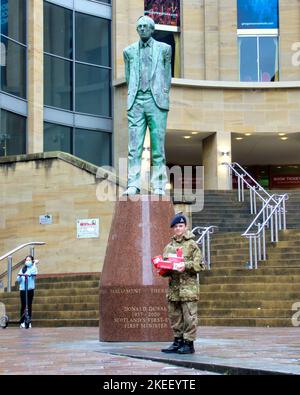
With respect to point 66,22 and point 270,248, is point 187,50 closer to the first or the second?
point 66,22

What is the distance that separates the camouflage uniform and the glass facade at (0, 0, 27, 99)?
21.3 m

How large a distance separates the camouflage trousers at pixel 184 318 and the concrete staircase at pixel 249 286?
249 inches

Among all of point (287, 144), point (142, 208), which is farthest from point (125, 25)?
point (142, 208)

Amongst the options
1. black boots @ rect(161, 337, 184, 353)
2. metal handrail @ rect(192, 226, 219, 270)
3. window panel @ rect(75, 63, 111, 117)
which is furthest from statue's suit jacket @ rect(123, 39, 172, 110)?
window panel @ rect(75, 63, 111, 117)

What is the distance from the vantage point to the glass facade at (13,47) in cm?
2992

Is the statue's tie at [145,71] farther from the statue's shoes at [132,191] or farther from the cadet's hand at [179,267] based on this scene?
the cadet's hand at [179,267]

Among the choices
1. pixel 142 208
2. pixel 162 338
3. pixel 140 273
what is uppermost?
pixel 142 208

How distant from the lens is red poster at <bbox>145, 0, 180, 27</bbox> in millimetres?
34938

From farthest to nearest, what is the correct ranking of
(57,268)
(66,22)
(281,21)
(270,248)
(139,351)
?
(281,21), (66,22), (57,268), (270,248), (139,351)

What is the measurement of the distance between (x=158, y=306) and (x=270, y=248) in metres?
8.72

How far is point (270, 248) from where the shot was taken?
19.9 meters

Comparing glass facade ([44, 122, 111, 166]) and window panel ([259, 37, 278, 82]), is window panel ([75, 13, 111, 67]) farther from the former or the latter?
window panel ([259, 37, 278, 82])

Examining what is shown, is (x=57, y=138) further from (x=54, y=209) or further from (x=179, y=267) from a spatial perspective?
(x=179, y=267)

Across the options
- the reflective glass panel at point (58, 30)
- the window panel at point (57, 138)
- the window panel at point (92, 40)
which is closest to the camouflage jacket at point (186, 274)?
the window panel at point (57, 138)
